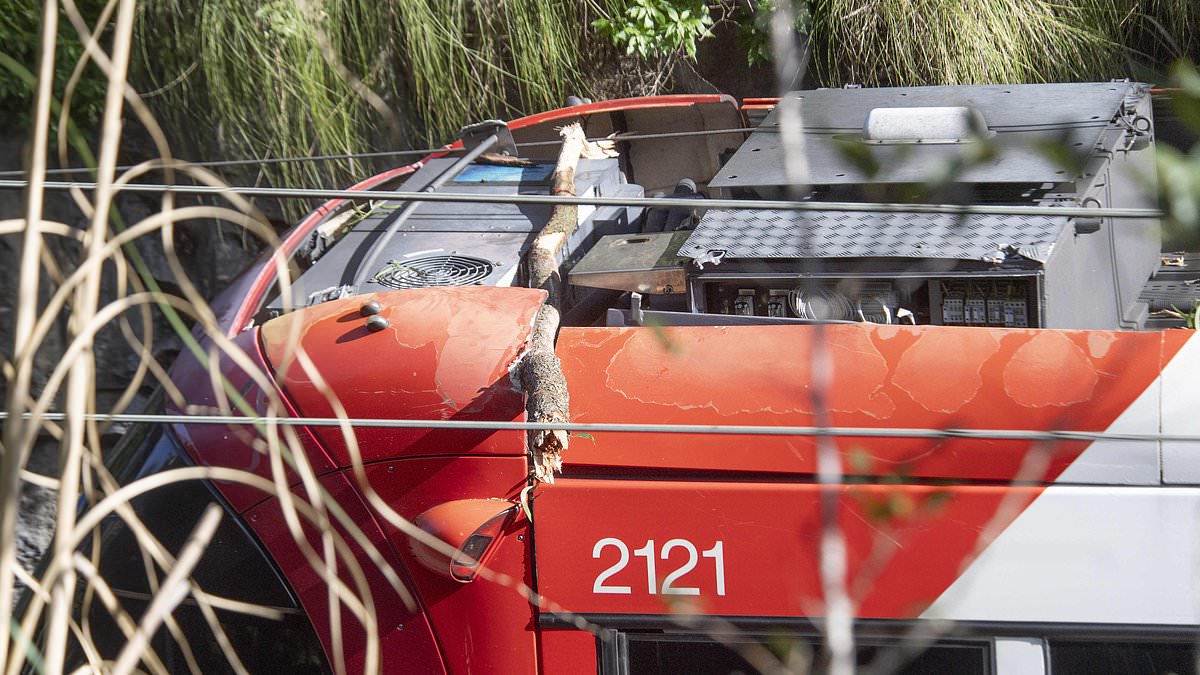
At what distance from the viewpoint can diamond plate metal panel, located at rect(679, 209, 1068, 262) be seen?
2.72 meters

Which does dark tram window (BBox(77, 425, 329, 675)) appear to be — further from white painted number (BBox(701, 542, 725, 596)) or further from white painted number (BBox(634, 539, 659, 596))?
white painted number (BBox(701, 542, 725, 596))

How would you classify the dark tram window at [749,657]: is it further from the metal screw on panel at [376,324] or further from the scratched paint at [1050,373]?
the metal screw on panel at [376,324]

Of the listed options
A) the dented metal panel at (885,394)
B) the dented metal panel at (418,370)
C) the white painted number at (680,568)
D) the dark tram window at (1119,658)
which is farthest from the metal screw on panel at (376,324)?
the dark tram window at (1119,658)

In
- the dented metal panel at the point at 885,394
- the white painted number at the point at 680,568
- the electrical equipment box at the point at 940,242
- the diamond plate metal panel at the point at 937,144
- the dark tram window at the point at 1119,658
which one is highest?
the diamond plate metal panel at the point at 937,144

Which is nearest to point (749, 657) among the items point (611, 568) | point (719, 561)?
point (719, 561)

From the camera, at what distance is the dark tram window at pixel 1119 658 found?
2.09m

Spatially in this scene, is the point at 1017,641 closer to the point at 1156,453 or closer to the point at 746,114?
the point at 1156,453

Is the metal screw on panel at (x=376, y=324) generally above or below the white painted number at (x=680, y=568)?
above

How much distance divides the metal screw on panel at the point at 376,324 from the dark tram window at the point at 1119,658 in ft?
5.08

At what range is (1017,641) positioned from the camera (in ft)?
7.03

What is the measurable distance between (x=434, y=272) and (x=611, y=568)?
Answer: 1418mm

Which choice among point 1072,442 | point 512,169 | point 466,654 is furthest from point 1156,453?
point 512,169

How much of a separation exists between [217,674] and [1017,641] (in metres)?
1.87

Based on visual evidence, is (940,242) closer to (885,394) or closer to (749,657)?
(885,394)
